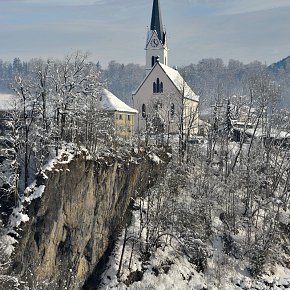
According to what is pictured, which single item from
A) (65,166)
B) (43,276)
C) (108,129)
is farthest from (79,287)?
(108,129)

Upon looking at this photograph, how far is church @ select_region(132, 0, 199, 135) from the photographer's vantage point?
208ft

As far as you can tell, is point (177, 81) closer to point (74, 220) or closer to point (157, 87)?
point (157, 87)

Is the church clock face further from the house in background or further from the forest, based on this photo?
the forest

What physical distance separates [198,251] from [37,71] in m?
21.2

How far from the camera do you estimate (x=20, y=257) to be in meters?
30.2

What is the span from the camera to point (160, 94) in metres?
72.2

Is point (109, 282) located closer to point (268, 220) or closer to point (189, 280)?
point (189, 280)

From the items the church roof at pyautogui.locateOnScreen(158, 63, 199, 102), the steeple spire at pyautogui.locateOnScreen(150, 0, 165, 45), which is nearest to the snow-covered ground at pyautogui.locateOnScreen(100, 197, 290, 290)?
the church roof at pyautogui.locateOnScreen(158, 63, 199, 102)

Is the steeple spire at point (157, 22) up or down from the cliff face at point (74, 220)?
up

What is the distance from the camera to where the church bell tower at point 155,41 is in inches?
3295

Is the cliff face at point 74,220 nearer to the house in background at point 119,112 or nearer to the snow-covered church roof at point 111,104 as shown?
the house in background at point 119,112

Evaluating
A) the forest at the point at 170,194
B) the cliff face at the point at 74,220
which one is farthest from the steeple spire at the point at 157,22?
the cliff face at the point at 74,220

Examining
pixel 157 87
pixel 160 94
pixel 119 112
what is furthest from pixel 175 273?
pixel 157 87

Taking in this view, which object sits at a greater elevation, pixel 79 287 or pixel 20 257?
pixel 20 257
